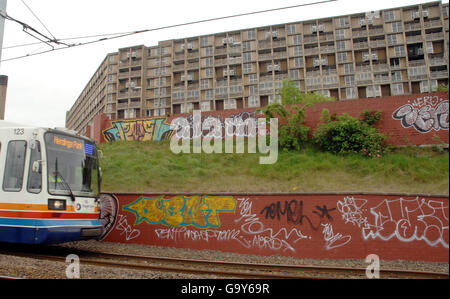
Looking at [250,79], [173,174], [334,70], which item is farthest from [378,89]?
[173,174]

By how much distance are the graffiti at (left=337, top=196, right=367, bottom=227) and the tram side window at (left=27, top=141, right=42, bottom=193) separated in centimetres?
889

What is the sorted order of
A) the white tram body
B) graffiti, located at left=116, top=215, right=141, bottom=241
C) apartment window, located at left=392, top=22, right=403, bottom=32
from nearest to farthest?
the white tram body
graffiti, located at left=116, top=215, right=141, bottom=241
apartment window, located at left=392, top=22, right=403, bottom=32

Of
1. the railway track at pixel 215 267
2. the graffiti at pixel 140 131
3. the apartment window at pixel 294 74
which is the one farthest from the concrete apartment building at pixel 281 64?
the railway track at pixel 215 267

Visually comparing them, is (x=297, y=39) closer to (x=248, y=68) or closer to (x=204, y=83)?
(x=248, y=68)

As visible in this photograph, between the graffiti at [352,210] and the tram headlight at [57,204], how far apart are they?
830cm

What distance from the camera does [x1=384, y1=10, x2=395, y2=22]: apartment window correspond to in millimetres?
58594

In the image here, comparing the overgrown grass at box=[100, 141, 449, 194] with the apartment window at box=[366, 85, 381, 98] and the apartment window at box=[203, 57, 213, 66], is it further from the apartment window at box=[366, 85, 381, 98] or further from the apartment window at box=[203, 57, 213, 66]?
the apartment window at box=[203, 57, 213, 66]

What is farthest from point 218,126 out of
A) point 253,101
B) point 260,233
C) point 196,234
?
point 253,101

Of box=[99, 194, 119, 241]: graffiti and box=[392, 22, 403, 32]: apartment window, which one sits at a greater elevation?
box=[392, 22, 403, 32]: apartment window

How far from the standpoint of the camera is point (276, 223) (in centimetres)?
1098

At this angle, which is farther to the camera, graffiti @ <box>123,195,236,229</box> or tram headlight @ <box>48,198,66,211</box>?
graffiti @ <box>123,195,236,229</box>

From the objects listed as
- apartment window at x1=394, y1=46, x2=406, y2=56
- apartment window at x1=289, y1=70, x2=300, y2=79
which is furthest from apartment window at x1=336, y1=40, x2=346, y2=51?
apartment window at x1=394, y1=46, x2=406, y2=56

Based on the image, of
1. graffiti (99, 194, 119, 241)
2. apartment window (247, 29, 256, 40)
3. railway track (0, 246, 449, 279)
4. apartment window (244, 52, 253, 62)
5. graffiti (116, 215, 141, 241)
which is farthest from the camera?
apartment window (247, 29, 256, 40)
